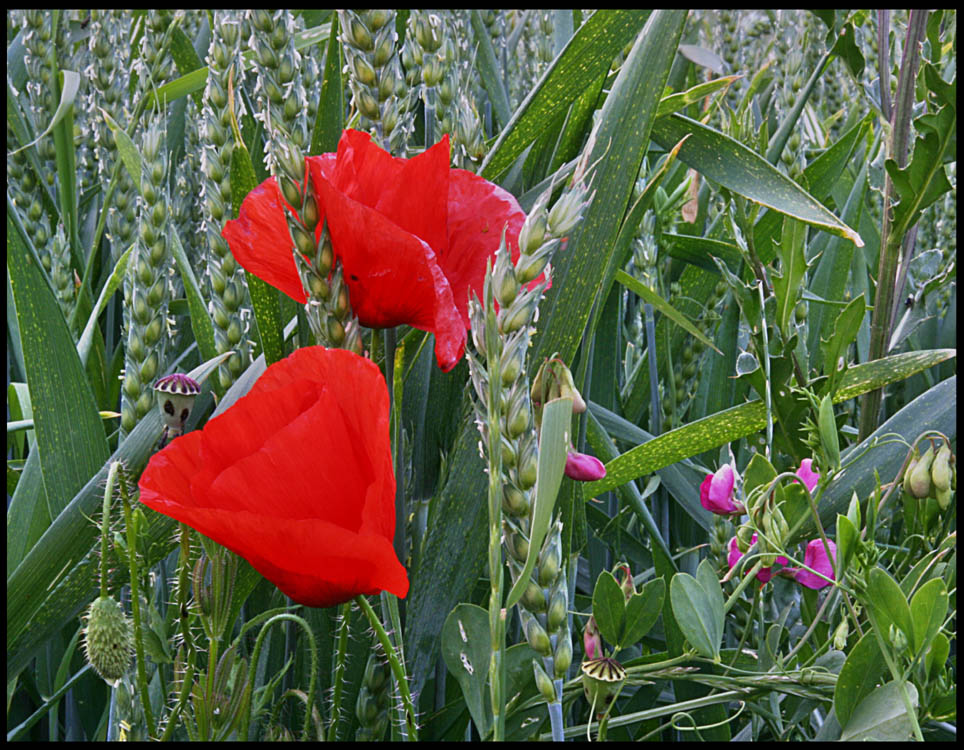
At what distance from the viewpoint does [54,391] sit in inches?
17.9

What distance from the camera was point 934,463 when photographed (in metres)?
0.37

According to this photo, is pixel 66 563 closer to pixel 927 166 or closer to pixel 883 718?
pixel 883 718

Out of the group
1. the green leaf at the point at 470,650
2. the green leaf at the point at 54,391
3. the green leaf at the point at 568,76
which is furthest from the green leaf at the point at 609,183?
the green leaf at the point at 54,391

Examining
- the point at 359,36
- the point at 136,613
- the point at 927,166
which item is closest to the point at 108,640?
the point at 136,613

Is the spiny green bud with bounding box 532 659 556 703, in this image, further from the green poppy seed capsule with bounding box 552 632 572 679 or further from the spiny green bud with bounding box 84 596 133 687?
the spiny green bud with bounding box 84 596 133 687

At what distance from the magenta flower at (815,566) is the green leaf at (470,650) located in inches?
6.3

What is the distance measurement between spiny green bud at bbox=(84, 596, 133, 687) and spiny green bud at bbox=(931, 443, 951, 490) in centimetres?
32

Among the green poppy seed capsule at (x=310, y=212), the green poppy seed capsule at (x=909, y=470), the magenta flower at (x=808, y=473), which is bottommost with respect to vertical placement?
the magenta flower at (x=808, y=473)

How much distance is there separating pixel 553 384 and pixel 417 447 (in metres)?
0.18

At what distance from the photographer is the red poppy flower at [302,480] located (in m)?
0.27

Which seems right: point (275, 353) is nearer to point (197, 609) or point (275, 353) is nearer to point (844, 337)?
point (197, 609)

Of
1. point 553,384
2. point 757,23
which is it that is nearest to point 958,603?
point 553,384

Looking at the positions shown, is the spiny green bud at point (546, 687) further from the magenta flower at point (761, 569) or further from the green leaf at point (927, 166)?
the green leaf at point (927, 166)

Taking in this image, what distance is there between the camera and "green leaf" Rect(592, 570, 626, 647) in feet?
1.09
